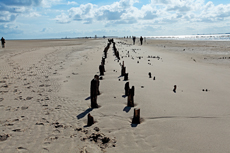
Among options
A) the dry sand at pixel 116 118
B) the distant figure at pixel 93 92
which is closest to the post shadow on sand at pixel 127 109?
the dry sand at pixel 116 118

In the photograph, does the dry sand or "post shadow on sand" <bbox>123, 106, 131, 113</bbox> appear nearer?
the dry sand

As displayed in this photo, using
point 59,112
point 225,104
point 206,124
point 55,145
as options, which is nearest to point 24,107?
point 59,112

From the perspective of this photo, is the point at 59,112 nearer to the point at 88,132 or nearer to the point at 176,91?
the point at 88,132

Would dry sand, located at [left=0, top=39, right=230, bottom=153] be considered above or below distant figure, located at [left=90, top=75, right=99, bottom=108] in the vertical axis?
below

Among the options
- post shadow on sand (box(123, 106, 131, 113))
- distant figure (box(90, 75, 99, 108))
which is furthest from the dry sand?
distant figure (box(90, 75, 99, 108))

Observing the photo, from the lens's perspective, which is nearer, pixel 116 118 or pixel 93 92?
pixel 116 118

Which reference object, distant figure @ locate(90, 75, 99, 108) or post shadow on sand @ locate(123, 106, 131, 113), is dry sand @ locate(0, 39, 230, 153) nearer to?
post shadow on sand @ locate(123, 106, 131, 113)

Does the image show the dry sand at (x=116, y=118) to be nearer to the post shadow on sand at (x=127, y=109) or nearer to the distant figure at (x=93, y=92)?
the post shadow on sand at (x=127, y=109)

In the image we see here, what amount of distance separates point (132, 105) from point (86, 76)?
4.58 metres

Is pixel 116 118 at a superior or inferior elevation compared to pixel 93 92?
inferior

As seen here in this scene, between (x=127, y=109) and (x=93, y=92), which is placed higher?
(x=93, y=92)

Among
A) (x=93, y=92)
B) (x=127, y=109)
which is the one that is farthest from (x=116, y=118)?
(x=93, y=92)

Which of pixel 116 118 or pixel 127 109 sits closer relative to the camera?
pixel 116 118

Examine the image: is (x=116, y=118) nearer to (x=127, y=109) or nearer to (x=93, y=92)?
(x=127, y=109)
